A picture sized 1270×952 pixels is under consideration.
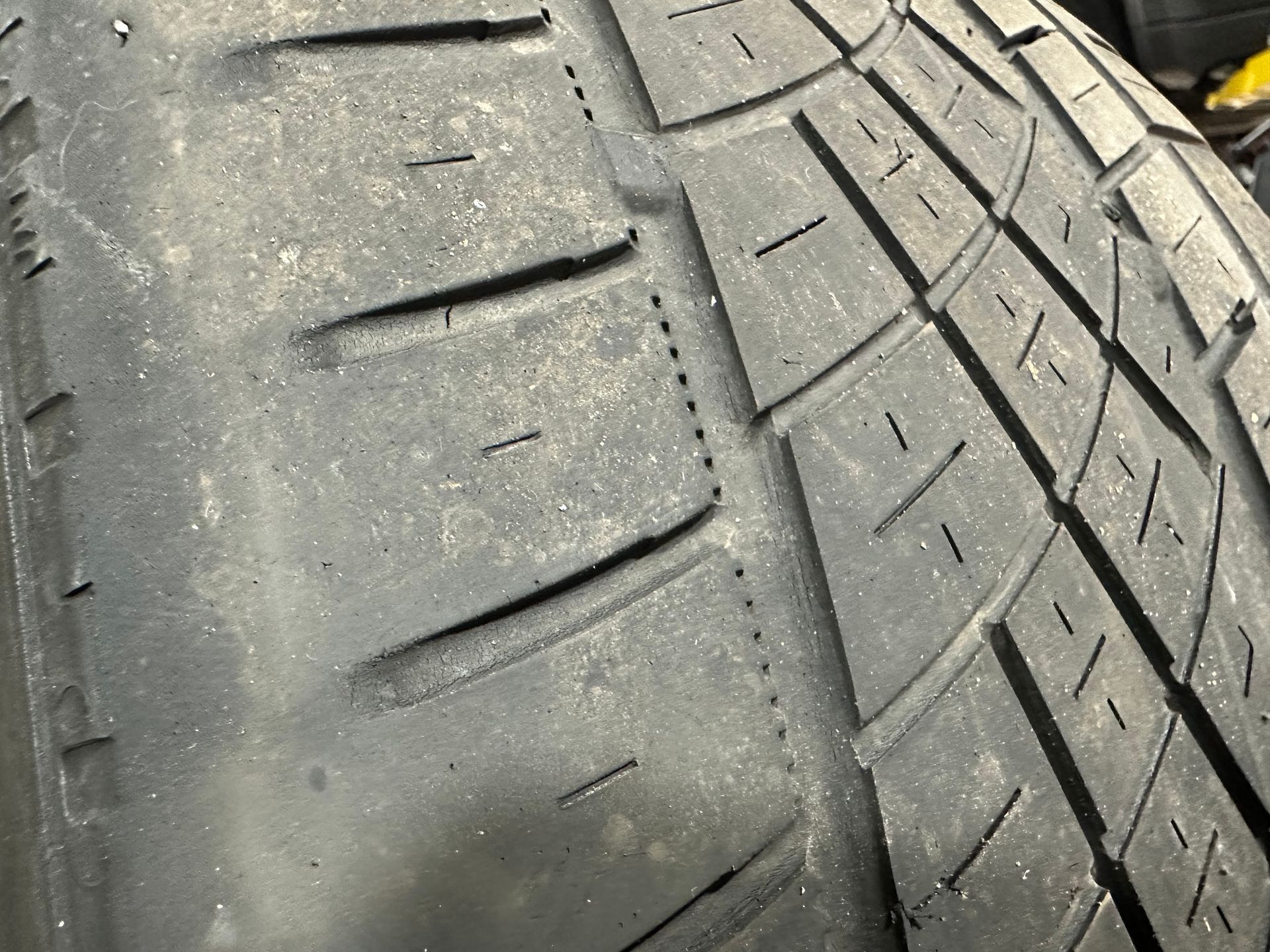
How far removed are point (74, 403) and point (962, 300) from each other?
0.68m

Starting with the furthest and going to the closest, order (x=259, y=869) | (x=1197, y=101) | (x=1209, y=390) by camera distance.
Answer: (x=1197, y=101), (x=1209, y=390), (x=259, y=869)

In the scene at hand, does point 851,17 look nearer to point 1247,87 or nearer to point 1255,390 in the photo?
point 1255,390

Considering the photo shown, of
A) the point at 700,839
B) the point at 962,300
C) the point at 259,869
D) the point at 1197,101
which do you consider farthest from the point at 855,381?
the point at 1197,101

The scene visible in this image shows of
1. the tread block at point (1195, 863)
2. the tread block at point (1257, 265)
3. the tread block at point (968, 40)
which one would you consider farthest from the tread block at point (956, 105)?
the tread block at point (1195, 863)

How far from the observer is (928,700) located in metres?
0.76

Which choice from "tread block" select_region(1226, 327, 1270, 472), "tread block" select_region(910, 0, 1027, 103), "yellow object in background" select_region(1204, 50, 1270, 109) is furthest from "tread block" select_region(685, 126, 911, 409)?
"yellow object in background" select_region(1204, 50, 1270, 109)

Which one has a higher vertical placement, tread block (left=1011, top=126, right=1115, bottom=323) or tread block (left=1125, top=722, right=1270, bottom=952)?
tread block (left=1011, top=126, right=1115, bottom=323)

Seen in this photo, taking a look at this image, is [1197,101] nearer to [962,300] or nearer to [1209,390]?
[1209,390]

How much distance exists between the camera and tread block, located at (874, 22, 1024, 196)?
92 centimetres

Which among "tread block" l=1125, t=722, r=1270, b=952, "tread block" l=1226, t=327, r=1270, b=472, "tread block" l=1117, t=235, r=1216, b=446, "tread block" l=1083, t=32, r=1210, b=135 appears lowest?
"tread block" l=1125, t=722, r=1270, b=952

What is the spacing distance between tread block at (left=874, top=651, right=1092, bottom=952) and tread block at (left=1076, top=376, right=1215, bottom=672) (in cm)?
16

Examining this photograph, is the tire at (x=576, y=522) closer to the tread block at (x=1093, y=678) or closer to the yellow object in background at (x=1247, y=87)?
the tread block at (x=1093, y=678)

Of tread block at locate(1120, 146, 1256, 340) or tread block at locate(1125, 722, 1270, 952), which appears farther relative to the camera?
tread block at locate(1120, 146, 1256, 340)

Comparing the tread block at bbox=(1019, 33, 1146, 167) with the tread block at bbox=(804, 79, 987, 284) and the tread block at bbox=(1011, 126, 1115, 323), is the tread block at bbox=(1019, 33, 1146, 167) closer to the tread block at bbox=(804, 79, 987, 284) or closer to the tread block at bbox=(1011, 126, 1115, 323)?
the tread block at bbox=(1011, 126, 1115, 323)
